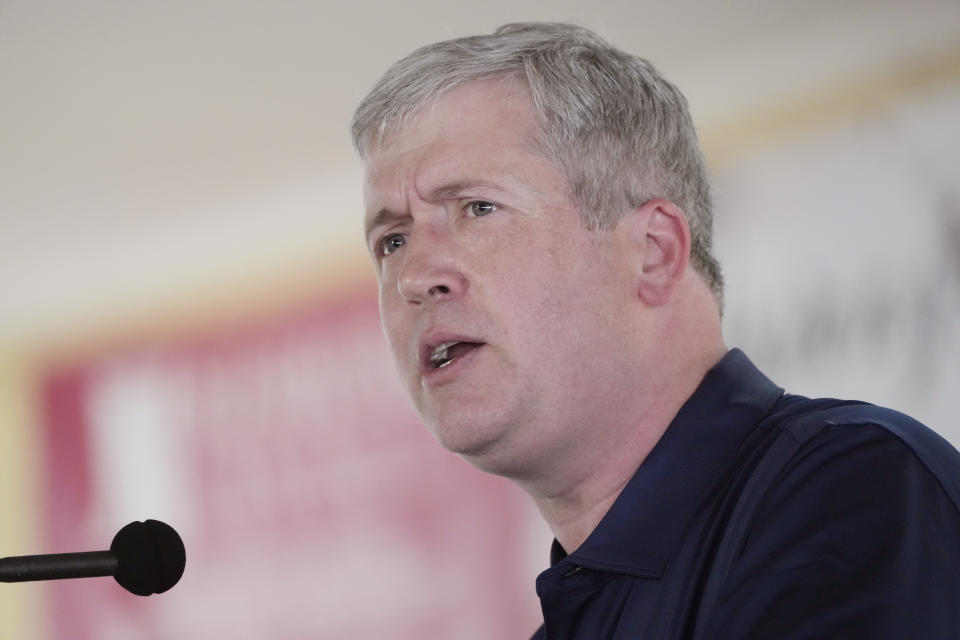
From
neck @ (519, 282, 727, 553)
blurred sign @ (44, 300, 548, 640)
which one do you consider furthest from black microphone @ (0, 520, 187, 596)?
blurred sign @ (44, 300, 548, 640)

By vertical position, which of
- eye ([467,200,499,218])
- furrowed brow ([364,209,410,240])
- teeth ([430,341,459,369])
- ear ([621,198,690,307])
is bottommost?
teeth ([430,341,459,369])

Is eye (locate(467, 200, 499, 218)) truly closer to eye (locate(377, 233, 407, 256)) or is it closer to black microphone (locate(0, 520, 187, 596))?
eye (locate(377, 233, 407, 256))

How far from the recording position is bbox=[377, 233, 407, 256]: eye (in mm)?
1503

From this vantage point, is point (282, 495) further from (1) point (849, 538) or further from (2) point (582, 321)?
(1) point (849, 538)

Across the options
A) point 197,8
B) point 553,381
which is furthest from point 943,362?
point 197,8

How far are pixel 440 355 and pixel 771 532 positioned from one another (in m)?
0.53

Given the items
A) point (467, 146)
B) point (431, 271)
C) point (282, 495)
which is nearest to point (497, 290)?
point (431, 271)

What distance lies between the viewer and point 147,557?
1.00m

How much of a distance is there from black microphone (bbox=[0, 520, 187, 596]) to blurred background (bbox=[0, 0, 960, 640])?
2400 millimetres

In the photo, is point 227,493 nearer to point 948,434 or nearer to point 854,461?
point 948,434

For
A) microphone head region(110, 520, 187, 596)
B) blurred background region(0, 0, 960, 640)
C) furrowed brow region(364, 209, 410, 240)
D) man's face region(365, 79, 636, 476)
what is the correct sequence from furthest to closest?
blurred background region(0, 0, 960, 640), furrowed brow region(364, 209, 410, 240), man's face region(365, 79, 636, 476), microphone head region(110, 520, 187, 596)

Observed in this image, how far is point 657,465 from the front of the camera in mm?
1290

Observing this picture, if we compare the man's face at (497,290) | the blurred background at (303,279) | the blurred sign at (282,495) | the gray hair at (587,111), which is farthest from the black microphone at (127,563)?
the blurred sign at (282,495)

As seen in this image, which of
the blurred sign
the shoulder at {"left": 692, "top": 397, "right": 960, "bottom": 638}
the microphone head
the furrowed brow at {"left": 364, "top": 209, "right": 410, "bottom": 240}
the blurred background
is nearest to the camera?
the shoulder at {"left": 692, "top": 397, "right": 960, "bottom": 638}
